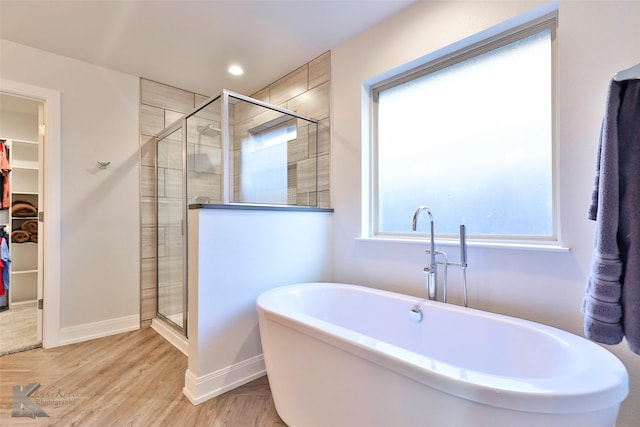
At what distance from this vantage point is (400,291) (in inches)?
78.7

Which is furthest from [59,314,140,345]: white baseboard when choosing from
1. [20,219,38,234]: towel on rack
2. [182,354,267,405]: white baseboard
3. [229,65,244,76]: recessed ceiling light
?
[229,65,244,76]: recessed ceiling light

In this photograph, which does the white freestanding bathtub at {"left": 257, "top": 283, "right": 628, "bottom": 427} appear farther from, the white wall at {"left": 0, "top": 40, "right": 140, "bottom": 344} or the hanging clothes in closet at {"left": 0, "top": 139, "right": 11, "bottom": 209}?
the hanging clothes in closet at {"left": 0, "top": 139, "right": 11, "bottom": 209}

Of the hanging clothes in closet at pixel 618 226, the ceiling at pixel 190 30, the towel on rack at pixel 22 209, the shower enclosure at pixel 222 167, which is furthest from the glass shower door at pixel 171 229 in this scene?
the hanging clothes in closet at pixel 618 226

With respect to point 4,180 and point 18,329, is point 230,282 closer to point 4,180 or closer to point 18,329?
point 18,329

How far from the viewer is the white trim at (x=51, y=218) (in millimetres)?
2387

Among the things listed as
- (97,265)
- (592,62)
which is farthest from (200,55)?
(592,62)

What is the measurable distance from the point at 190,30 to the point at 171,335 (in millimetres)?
2458

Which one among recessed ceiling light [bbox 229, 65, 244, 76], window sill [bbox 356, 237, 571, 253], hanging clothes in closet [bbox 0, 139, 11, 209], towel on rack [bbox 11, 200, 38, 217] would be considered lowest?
window sill [bbox 356, 237, 571, 253]

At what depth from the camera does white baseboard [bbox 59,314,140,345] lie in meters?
2.46

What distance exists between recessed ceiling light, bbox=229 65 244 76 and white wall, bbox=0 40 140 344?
3.10ft

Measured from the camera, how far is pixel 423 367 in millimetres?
927

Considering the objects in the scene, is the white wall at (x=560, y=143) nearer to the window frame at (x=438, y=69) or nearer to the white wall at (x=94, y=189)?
the window frame at (x=438, y=69)

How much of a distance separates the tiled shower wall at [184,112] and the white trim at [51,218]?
61cm

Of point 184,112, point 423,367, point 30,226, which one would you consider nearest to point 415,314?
point 423,367
